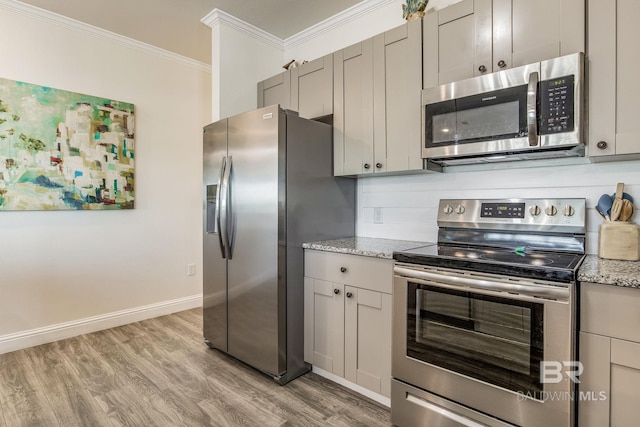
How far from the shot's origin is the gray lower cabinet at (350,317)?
6.44 ft

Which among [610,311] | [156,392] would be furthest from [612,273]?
[156,392]

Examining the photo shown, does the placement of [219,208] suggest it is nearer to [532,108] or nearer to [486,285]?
[486,285]

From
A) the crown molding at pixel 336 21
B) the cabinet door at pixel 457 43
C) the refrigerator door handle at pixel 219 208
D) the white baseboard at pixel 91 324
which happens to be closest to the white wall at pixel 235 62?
the crown molding at pixel 336 21

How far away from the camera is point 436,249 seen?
196 cm

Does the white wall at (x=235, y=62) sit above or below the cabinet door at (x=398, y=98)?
above

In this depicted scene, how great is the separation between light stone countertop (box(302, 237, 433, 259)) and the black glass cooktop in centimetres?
15

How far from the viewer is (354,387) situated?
2148 mm

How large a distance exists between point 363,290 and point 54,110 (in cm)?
296

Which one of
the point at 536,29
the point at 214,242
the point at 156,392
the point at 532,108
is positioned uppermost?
the point at 536,29

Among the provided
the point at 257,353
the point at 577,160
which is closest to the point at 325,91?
the point at 577,160

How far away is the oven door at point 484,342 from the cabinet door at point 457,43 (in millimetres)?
1134

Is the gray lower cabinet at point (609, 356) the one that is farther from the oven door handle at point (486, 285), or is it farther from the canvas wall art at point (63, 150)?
the canvas wall art at point (63, 150)

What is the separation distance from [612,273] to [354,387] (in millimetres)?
1493

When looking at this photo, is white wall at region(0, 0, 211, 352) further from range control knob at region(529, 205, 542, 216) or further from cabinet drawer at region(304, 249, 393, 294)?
range control knob at region(529, 205, 542, 216)
